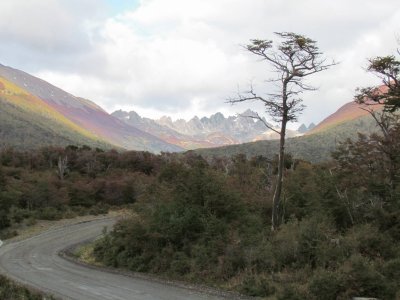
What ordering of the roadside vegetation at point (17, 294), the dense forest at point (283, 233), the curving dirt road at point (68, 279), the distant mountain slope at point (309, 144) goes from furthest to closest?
the distant mountain slope at point (309, 144), the curving dirt road at point (68, 279), the dense forest at point (283, 233), the roadside vegetation at point (17, 294)

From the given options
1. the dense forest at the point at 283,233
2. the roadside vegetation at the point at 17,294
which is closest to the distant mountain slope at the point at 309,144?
the dense forest at the point at 283,233

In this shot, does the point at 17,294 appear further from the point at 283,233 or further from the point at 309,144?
the point at 309,144

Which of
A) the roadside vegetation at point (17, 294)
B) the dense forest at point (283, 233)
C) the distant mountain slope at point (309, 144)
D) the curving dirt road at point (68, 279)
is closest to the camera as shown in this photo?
the roadside vegetation at point (17, 294)

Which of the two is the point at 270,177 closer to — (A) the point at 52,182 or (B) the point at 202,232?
(B) the point at 202,232

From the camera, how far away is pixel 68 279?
65.2 feet

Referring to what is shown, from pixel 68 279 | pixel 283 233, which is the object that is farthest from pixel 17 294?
pixel 283 233

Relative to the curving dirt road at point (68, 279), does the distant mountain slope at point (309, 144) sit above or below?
above

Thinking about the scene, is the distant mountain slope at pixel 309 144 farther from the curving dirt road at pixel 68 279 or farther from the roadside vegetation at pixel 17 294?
the roadside vegetation at pixel 17 294

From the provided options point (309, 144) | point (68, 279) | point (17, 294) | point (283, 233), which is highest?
point (309, 144)

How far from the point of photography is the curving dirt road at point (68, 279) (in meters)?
15.9

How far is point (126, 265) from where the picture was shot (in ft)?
73.4

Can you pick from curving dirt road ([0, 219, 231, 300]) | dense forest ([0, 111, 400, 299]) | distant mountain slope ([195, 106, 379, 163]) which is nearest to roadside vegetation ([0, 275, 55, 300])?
curving dirt road ([0, 219, 231, 300])

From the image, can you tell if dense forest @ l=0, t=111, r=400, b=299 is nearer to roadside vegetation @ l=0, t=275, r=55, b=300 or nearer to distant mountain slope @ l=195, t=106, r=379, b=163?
roadside vegetation @ l=0, t=275, r=55, b=300

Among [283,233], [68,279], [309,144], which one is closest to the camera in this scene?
[283,233]
